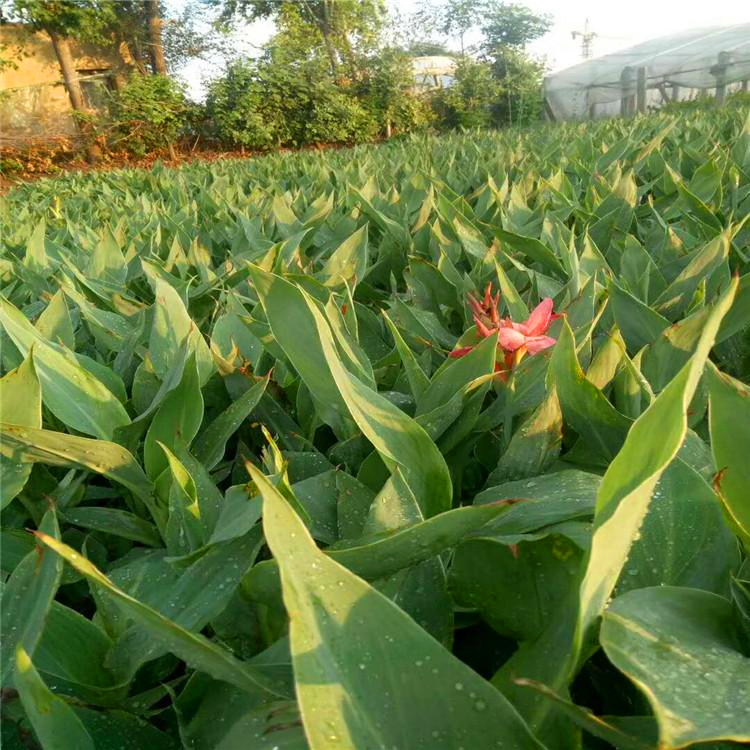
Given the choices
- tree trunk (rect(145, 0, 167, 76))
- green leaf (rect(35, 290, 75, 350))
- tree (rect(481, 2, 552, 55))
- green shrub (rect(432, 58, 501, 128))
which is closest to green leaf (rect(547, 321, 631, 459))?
green leaf (rect(35, 290, 75, 350))

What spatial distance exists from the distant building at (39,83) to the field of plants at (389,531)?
60.5 feet

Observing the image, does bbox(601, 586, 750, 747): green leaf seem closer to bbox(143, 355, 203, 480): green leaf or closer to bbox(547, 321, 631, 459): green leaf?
bbox(547, 321, 631, 459): green leaf

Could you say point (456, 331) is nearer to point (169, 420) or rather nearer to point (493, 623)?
point (169, 420)

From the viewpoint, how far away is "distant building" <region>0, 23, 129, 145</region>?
17.2 m

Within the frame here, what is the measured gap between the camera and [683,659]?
0.37 meters

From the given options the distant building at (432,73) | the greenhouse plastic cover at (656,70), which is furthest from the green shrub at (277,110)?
the greenhouse plastic cover at (656,70)

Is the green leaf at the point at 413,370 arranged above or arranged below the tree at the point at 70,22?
below

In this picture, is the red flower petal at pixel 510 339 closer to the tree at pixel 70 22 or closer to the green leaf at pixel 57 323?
the green leaf at pixel 57 323

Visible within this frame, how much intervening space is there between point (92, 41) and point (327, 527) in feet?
79.8

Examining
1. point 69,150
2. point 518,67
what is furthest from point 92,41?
point 518,67

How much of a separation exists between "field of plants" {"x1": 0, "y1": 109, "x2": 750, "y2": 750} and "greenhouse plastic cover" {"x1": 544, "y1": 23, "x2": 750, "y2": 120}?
61.5 feet

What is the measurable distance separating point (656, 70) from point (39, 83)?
1806cm

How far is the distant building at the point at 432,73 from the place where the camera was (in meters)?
22.6

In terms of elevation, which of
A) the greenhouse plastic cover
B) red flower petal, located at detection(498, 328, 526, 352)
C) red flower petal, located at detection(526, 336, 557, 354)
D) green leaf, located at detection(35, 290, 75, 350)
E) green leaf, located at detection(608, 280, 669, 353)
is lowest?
green leaf, located at detection(608, 280, 669, 353)
